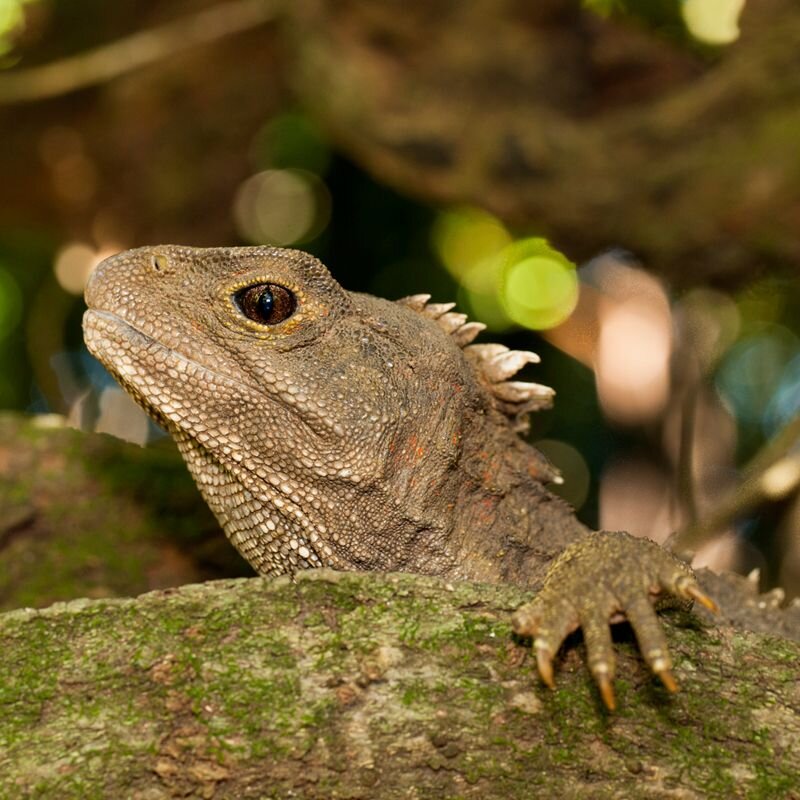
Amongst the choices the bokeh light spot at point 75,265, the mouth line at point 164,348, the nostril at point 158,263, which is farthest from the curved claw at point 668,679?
the bokeh light spot at point 75,265

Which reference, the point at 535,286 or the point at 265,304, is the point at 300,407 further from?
the point at 535,286

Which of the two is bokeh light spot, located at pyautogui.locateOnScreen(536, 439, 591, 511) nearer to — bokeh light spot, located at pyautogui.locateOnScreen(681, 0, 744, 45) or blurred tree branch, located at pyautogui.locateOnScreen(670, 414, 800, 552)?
blurred tree branch, located at pyautogui.locateOnScreen(670, 414, 800, 552)

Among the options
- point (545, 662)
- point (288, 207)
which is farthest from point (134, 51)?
point (545, 662)

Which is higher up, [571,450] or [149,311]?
[149,311]

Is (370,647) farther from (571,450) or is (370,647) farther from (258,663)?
(571,450)

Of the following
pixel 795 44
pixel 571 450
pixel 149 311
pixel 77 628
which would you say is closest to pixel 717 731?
pixel 77 628

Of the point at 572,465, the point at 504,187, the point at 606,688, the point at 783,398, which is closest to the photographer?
the point at 606,688
